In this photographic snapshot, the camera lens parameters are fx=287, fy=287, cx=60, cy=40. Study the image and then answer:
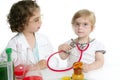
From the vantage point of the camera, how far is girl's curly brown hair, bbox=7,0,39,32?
1.39 metres

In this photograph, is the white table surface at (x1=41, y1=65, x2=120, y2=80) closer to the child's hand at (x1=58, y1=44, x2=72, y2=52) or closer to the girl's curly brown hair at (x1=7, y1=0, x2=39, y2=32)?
the child's hand at (x1=58, y1=44, x2=72, y2=52)

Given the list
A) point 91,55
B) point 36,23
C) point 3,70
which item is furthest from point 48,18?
point 3,70

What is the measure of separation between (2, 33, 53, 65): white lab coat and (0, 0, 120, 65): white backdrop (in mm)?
93

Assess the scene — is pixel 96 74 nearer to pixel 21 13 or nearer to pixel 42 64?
pixel 42 64

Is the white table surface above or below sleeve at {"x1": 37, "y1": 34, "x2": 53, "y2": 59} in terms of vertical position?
below

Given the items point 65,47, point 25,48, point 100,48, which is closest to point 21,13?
point 25,48

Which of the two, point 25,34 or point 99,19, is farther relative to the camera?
point 99,19

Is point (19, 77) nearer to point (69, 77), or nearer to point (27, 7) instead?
point (69, 77)

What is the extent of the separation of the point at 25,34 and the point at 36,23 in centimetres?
9

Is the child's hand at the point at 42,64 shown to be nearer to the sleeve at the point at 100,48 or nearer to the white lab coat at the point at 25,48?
the white lab coat at the point at 25,48

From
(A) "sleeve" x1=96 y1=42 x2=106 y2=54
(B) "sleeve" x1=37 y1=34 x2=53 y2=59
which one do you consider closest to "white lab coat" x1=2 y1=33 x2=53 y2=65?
(B) "sleeve" x1=37 y1=34 x2=53 y2=59

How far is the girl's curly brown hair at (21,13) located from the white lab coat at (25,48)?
0.16 ft

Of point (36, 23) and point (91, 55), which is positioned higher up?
point (36, 23)

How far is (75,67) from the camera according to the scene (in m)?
1.17
